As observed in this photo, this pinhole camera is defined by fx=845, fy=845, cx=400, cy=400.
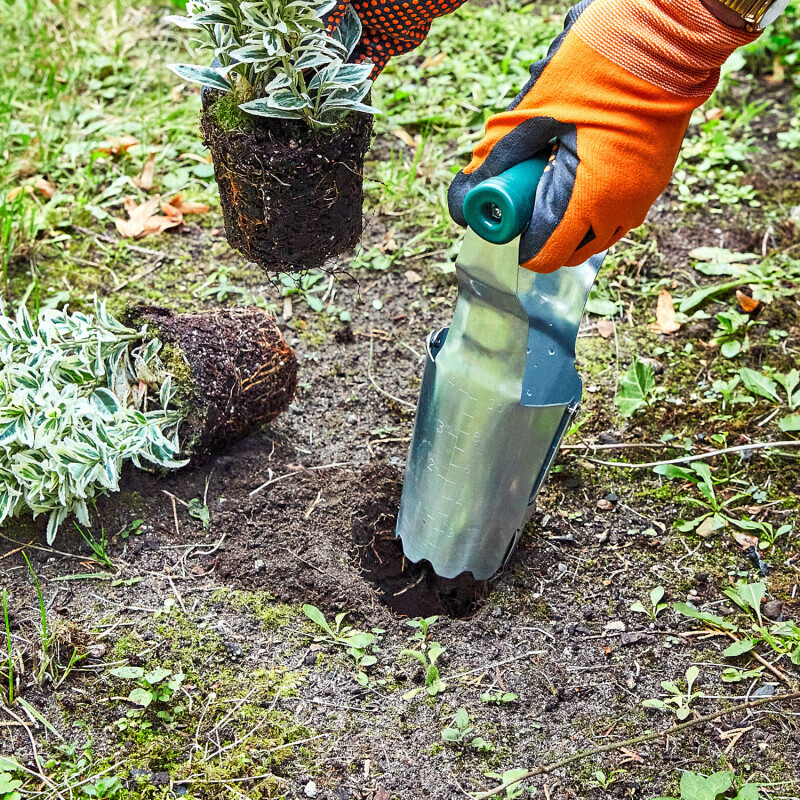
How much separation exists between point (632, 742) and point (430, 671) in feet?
1.41

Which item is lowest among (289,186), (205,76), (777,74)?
(777,74)

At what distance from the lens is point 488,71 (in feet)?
11.7

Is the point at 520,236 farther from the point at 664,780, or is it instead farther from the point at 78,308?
the point at 78,308

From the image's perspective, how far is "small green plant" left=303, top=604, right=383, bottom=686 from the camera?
6.00 ft

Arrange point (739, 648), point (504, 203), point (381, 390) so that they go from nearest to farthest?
point (504, 203) < point (739, 648) < point (381, 390)

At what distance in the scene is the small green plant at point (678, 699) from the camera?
176 cm

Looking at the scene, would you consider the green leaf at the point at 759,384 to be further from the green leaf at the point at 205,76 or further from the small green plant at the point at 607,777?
the green leaf at the point at 205,76

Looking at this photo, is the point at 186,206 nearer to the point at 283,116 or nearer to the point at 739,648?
the point at 283,116

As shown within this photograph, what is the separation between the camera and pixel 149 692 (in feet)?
5.69

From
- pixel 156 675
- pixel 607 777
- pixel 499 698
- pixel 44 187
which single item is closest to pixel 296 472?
pixel 156 675

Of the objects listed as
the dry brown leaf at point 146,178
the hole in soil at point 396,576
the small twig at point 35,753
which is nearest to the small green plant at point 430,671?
the hole in soil at point 396,576

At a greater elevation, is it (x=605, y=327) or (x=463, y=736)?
(x=605, y=327)

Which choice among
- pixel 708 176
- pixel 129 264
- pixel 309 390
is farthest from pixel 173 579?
pixel 708 176

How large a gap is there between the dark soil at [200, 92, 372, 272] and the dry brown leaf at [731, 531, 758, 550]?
121cm
